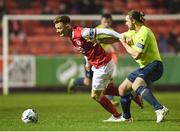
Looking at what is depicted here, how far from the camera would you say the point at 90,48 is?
1098cm

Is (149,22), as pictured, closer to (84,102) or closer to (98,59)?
(84,102)

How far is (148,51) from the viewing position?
11.0m

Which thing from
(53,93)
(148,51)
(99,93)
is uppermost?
(148,51)

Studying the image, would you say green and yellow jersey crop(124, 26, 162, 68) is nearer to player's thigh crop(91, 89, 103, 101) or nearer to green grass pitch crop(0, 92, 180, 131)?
player's thigh crop(91, 89, 103, 101)

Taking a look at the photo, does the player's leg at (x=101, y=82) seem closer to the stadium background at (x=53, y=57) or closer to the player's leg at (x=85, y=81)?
the player's leg at (x=85, y=81)

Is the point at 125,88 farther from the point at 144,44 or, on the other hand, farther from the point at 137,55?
the point at 144,44

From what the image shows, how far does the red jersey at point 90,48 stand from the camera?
426 inches

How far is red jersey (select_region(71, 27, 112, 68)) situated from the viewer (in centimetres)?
1081

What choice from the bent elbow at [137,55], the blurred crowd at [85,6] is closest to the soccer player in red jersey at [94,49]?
the bent elbow at [137,55]

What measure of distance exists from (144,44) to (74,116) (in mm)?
2421

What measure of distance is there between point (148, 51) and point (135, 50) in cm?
42

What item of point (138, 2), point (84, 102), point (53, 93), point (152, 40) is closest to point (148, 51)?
point (152, 40)

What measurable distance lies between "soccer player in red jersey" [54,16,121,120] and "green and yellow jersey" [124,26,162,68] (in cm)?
53

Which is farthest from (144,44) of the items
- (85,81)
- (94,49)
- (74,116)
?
(85,81)
